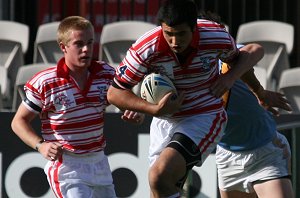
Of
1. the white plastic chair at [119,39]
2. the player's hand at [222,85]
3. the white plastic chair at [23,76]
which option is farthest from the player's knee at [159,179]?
the white plastic chair at [119,39]

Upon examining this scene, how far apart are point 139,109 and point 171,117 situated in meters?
0.35

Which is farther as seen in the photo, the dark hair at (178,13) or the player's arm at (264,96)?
the player's arm at (264,96)

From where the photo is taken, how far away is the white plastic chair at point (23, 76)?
1014 cm

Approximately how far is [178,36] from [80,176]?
1147 mm

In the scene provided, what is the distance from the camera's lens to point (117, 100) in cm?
677

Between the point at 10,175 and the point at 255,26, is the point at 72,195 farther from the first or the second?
the point at 255,26

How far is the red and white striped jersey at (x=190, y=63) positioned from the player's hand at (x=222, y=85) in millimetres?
46

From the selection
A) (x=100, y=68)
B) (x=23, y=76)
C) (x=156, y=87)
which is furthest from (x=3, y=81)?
(x=156, y=87)

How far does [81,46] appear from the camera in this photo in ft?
23.3

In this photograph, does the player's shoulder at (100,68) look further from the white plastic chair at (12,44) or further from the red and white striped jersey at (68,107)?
the white plastic chair at (12,44)

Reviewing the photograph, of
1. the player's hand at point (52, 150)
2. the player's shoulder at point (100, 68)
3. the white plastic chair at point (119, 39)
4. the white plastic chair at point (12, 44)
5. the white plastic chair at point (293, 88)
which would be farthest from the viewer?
the white plastic chair at point (12, 44)

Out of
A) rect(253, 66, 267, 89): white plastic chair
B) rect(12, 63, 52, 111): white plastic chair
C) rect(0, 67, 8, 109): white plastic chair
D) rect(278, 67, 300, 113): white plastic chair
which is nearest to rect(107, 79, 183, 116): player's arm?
rect(12, 63, 52, 111): white plastic chair

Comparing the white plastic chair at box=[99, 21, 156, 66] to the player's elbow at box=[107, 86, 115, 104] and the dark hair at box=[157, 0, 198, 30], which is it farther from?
the dark hair at box=[157, 0, 198, 30]

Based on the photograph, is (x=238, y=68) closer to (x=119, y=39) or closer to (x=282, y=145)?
(x=282, y=145)
